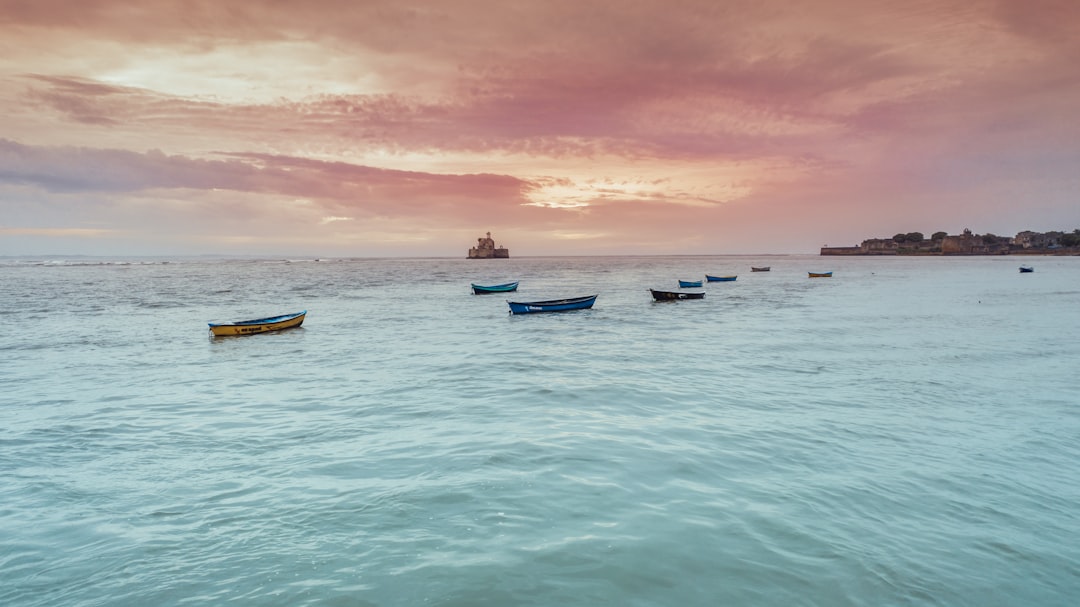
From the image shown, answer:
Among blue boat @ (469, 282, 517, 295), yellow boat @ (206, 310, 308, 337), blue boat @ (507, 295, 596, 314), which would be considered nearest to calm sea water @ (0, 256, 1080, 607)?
yellow boat @ (206, 310, 308, 337)

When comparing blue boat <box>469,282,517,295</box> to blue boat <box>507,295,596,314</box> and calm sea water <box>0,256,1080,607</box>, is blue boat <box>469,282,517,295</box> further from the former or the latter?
calm sea water <box>0,256,1080,607</box>

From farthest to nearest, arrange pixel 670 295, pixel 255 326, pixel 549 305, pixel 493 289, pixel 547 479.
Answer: pixel 493 289, pixel 670 295, pixel 549 305, pixel 255 326, pixel 547 479

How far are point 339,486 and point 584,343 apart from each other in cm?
2318

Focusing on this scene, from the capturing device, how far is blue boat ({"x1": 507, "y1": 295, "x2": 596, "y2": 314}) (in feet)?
162

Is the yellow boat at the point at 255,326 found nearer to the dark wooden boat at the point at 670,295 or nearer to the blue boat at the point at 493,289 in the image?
the blue boat at the point at 493,289

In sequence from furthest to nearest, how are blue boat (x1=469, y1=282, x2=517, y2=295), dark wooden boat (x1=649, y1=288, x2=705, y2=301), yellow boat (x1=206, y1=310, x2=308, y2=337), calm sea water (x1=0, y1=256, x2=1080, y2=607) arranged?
blue boat (x1=469, y1=282, x2=517, y2=295) → dark wooden boat (x1=649, y1=288, x2=705, y2=301) → yellow boat (x1=206, y1=310, x2=308, y2=337) → calm sea water (x1=0, y1=256, x2=1080, y2=607)

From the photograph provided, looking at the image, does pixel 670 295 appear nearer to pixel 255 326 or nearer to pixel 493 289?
pixel 493 289

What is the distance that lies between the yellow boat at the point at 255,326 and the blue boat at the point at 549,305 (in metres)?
17.4

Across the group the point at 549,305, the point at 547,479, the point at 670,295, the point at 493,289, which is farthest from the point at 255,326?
the point at 670,295

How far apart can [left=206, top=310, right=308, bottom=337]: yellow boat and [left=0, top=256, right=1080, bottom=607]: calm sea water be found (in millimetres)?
7320

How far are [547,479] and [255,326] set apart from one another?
1290 inches

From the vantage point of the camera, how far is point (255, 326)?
38469 millimetres

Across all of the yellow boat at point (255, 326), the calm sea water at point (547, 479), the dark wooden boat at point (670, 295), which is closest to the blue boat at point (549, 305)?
the dark wooden boat at point (670, 295)

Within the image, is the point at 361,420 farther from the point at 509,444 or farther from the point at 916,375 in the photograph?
the point at 916,375
